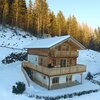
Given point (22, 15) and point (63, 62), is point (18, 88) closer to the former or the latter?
point (63, 62)

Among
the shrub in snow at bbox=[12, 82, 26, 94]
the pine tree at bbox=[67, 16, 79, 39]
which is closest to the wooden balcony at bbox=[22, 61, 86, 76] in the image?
the shrub in snow at bbox=[12, 82, 26, 94]

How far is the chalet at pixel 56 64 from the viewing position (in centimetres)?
3728

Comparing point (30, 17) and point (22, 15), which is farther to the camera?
point (30, 17)

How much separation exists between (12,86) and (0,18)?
42825 mm

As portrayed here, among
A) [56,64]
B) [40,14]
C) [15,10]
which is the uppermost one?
[15,10]

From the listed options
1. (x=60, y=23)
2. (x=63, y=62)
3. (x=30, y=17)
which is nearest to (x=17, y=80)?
(x=63, y=62)

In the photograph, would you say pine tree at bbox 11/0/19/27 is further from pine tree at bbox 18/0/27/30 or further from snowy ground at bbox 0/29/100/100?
snowy ground at bbox 0/29/100/100

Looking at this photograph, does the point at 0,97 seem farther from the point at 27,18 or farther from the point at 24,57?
the point at 27,18

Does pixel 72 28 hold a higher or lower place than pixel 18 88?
higher

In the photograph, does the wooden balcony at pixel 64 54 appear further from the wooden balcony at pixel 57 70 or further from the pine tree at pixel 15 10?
the pine tree at pixel 15 10

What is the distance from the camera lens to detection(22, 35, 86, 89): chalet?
37.3 metres

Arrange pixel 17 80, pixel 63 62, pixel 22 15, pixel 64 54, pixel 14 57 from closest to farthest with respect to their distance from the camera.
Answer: pixel 17 80
pixel 64 54
pixel 63 62
pixel 14 57
pixel 22 15

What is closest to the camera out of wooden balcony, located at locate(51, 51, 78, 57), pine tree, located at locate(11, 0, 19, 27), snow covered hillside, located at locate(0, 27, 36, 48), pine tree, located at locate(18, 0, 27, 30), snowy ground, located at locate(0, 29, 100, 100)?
snowy ground, located at locate(0, 29, 100, 100)

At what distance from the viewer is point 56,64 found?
39.4 metres
